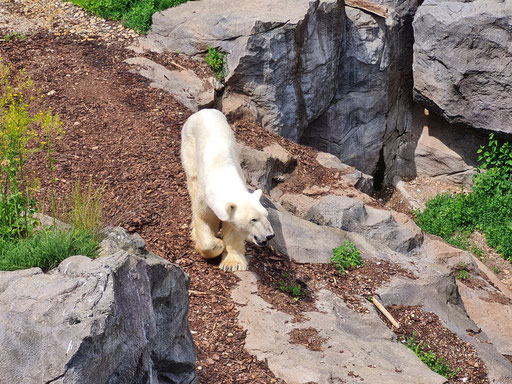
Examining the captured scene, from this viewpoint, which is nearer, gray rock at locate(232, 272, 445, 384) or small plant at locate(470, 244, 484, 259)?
gray rock at locate(232, 272, 445, 384)

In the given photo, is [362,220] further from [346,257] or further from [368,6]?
[368,6]

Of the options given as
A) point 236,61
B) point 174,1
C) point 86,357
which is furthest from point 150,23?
point 86,357

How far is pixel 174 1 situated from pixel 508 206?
8.35 metres

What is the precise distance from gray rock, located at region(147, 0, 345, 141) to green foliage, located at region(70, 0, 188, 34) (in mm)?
200

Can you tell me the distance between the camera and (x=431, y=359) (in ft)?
23.0

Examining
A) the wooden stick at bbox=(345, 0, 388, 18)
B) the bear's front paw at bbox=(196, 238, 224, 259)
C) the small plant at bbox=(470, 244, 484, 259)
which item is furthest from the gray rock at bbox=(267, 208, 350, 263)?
the wooden stick at bbox=(345, 0, 388, 18)

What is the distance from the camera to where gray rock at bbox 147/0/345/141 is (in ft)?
39.4

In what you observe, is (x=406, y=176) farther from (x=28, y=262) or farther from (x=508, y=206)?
(x=28, y=262)

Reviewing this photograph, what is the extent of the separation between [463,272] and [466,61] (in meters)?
5.48

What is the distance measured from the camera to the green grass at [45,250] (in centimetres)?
414

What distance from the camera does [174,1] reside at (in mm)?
13250

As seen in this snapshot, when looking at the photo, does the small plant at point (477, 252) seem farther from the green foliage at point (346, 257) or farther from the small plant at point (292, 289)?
the small plant at point (292, 289)

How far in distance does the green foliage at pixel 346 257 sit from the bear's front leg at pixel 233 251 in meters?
1.41

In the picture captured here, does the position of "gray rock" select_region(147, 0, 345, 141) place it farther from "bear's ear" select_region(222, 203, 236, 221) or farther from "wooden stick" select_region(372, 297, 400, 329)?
"bear's ear" select_region(222, 203, 236, 221)
